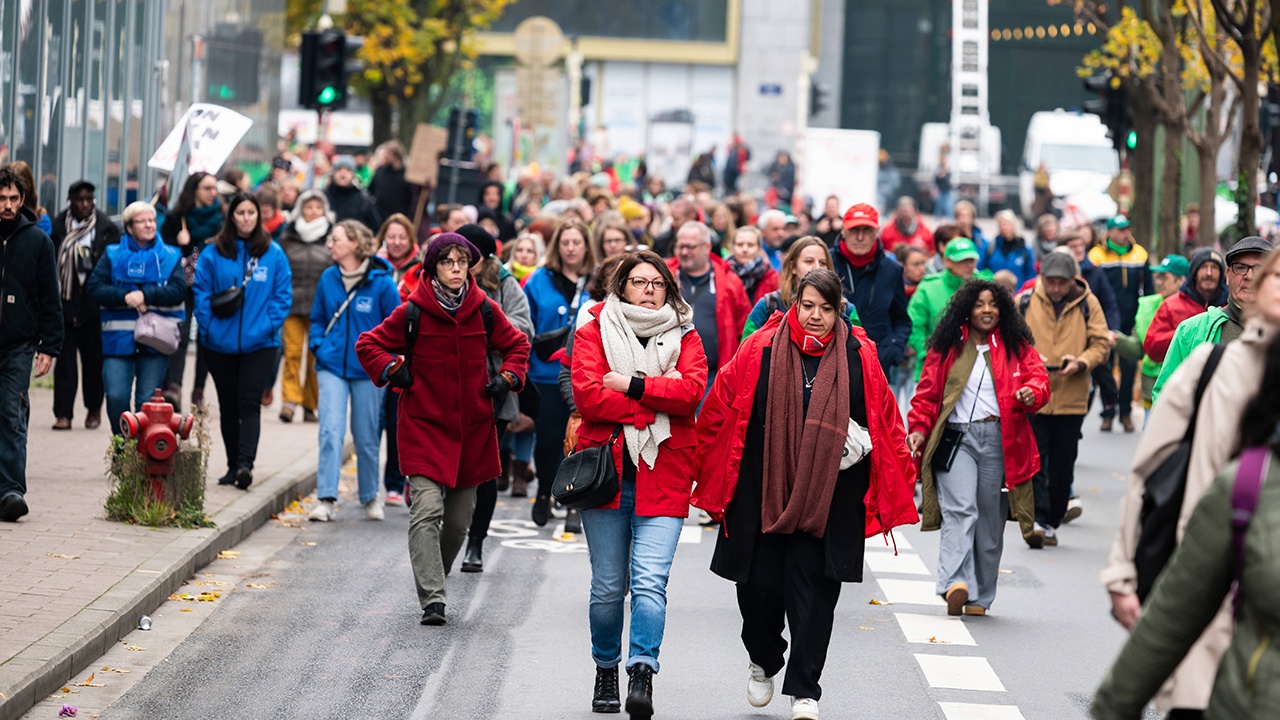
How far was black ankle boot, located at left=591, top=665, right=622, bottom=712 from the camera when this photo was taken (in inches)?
290

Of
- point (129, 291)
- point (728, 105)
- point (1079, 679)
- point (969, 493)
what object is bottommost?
point (1079, 679)

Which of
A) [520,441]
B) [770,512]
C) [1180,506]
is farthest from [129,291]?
[1180,506]

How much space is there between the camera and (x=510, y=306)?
11.1 metres

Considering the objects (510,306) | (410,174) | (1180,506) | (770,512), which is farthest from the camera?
(410,174)

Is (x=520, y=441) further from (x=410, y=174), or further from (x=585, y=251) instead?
(x=410, y=174)

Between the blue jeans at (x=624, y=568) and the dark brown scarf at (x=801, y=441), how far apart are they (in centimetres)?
41

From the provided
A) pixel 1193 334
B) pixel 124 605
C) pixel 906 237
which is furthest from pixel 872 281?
pixel 906 237

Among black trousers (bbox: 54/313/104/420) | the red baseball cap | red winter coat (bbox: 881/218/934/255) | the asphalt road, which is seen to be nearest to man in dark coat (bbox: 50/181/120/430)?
black trousers (bbox: 54/313/104/420)

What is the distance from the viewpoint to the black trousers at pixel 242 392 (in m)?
12.5

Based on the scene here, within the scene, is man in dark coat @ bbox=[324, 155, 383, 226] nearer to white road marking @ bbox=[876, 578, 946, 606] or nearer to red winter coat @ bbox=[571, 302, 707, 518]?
white road marking @ bbox=[876, 578, 946, 606]

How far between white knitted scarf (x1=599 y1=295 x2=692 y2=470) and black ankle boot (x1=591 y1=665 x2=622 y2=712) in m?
0.83

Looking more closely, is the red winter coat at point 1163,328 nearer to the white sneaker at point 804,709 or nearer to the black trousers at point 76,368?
the white sneaker at point 804,709

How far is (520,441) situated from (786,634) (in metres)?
4.71

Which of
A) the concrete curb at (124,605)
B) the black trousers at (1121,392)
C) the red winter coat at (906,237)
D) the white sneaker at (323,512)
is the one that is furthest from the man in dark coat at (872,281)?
the red winter coat at (906,237)
